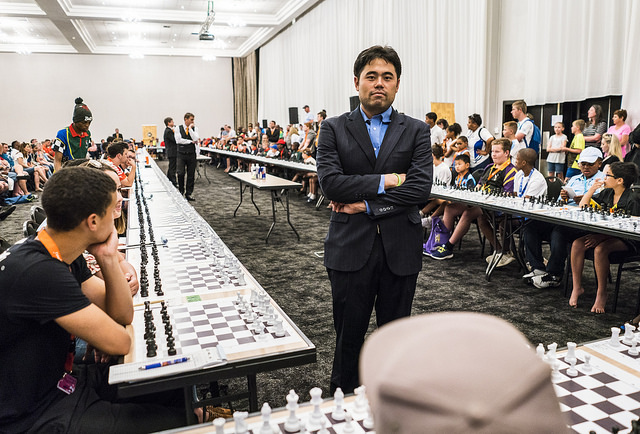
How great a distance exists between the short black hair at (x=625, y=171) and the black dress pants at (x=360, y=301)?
2627 mm

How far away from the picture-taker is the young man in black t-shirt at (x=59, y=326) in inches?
52.8

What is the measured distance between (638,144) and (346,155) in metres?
5.23

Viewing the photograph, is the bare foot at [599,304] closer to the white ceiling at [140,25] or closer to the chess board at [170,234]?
the chess board at [170,234]

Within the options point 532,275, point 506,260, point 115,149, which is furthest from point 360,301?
point 115,149

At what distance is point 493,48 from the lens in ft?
28.1

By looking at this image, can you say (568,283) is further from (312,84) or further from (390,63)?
(312,84)

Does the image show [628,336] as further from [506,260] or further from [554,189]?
[554,189]

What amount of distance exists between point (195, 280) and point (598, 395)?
5.28 ft

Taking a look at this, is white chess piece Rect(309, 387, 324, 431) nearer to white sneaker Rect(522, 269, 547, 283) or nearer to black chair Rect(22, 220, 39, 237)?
black chair Rect(22, 220, 39, 237)

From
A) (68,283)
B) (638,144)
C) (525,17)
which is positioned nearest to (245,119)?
(525,17)

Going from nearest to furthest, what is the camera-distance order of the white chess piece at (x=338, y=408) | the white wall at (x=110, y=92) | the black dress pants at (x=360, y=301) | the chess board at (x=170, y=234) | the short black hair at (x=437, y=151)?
the white chess piece at (x=338, y=408) < the black dress pants at (x=360, y=301) < the chess board at (x=170, y=234) < the short black hair at (x=437, y=151) < the white wall at (x=110, y=92)

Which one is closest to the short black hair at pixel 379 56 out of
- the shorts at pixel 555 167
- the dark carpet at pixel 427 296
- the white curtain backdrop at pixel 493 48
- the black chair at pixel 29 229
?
the dark carpet at pixel 427 296

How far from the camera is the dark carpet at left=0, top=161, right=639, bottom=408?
290 cm

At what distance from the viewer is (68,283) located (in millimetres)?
1379
